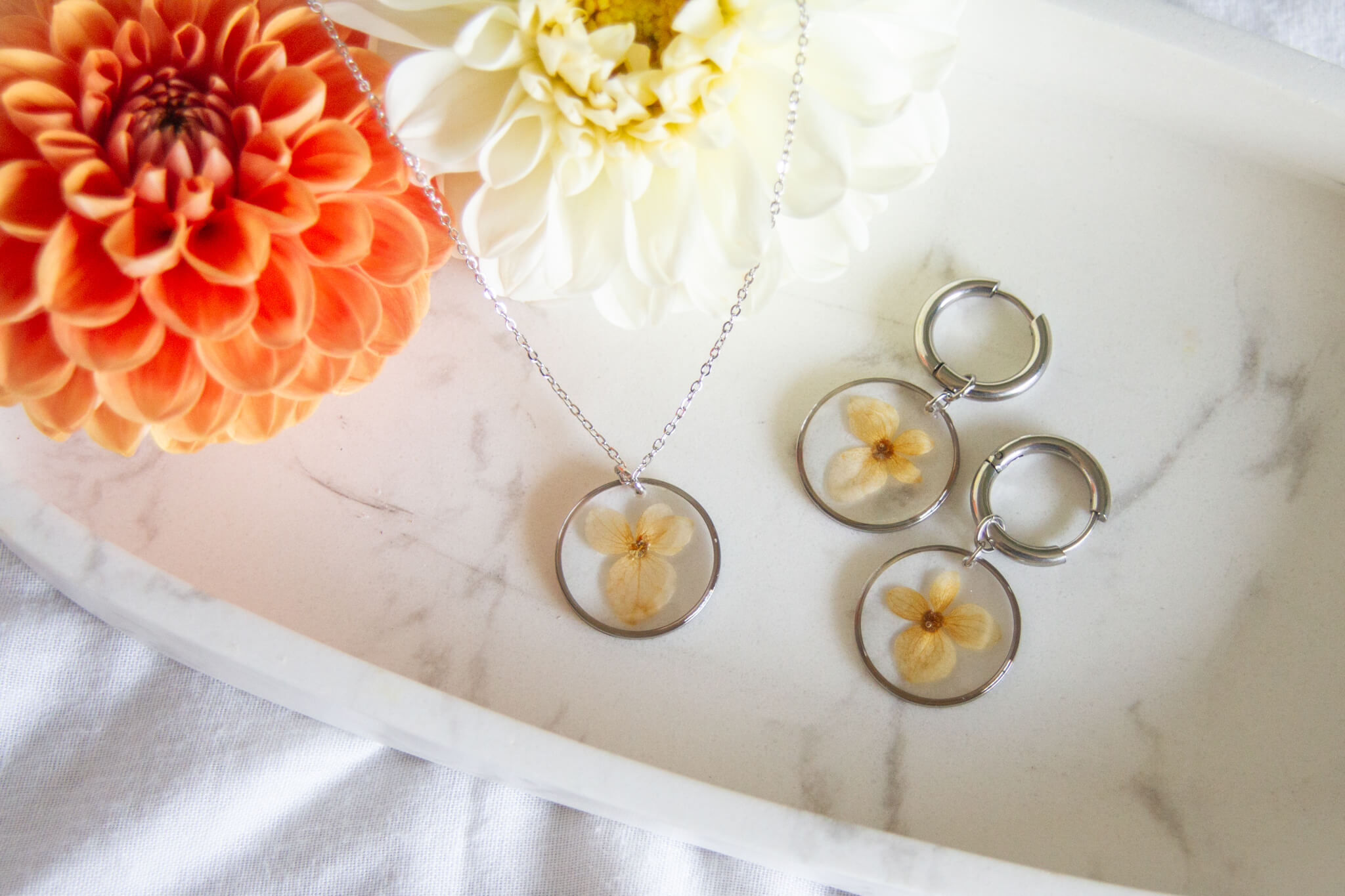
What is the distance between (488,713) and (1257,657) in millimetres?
436

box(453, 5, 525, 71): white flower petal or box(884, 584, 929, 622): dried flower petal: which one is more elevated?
box(453, 5, 525, 71): white flower petal

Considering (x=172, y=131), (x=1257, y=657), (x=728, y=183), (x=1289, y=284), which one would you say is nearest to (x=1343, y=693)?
(x=1257, y=657)

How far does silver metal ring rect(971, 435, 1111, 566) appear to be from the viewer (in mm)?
582

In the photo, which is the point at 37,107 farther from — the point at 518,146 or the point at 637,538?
the point at 637,538

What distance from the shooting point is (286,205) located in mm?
458

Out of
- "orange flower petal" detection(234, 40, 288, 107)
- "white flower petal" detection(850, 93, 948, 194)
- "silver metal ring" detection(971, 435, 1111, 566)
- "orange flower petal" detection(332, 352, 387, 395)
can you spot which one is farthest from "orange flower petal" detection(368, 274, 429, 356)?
"silver metal ring" detection(971, 435, 1111, 566)

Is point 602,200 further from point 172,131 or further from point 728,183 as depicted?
point 172,131

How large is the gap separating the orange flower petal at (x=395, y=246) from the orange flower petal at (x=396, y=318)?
2cm

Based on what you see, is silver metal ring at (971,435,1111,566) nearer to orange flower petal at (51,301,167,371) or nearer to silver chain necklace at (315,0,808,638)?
silver chain necklace at (315,0,808,638)

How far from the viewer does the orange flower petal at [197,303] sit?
Answer: 444mm

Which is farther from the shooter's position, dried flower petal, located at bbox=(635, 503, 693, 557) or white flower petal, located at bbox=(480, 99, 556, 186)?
dried flower petal, located at bbox=(635, 503, 693, 557)

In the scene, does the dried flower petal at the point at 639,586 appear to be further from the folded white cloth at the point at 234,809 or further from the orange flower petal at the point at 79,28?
the orange flower petal at the point at 79,28

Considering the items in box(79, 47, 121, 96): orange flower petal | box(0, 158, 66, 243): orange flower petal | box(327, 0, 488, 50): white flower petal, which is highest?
box(327, 0, 488, 50): white flower petal

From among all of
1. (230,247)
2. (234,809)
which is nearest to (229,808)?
(234,809)
